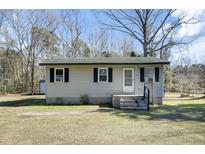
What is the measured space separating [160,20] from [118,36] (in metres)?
6.18

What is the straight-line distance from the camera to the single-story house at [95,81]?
58.1 ft

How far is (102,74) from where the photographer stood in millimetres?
17938

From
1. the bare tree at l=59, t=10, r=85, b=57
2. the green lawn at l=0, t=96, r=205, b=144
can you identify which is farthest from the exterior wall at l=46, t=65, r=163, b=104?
the bare tree at l=59, t=10, r=85, b=57

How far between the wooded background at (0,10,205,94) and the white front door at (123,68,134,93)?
13.1 metres

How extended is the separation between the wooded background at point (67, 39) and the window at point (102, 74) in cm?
1341

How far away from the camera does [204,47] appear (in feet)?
119

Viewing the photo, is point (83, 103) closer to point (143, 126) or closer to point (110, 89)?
point (110, 89)

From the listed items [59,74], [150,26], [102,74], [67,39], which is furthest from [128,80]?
[67,39]

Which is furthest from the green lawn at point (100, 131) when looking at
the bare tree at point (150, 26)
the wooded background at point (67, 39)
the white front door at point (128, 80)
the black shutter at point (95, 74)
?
the bare tree at point (150, 26)

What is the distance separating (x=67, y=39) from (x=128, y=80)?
2101cm

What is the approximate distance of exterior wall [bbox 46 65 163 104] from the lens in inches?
701

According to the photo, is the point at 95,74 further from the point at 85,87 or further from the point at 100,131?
the point at 100,131

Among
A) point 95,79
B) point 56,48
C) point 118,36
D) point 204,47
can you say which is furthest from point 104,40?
point 95,79

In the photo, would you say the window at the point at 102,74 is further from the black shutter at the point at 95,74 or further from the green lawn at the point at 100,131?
the green lawn at the point at 100,131
